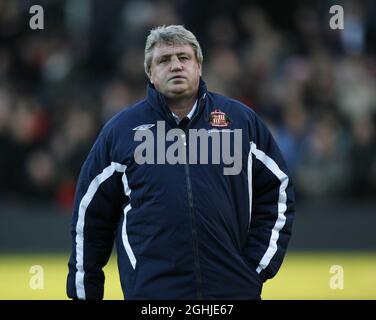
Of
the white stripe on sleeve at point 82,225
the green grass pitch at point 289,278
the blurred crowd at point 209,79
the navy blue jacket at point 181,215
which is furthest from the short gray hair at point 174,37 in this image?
the blurred crowd at point 209,79

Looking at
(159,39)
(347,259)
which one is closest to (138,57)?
(347,259)

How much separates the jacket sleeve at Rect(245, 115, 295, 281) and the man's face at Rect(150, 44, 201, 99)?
0.44 metres

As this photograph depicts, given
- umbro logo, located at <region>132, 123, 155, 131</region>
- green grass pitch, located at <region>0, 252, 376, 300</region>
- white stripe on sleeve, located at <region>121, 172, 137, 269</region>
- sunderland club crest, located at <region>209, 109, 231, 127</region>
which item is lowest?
green grass pitch, located at <region>0, 252, 376, 300</region>

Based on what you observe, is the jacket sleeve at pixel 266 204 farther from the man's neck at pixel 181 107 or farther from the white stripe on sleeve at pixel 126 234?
the white stripe on sleeve at pixel 126 234

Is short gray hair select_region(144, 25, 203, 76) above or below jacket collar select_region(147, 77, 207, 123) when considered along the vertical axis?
above

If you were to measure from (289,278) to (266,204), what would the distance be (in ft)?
18.2

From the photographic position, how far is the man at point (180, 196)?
5605 mm

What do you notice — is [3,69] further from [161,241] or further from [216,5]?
[161,241]

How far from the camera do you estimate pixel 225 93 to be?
14234mm

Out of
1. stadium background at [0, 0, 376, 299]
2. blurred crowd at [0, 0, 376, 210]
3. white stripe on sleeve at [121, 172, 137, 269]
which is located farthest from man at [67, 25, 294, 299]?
blurred crowd at [0, 0, 376, 210]

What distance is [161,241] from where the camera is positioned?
18.4 feet

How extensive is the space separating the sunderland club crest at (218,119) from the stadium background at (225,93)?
5.28m

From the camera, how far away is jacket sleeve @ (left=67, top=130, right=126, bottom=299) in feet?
19.1

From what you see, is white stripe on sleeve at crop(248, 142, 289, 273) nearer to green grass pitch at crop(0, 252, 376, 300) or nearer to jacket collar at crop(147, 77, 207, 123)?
jacket collar at crop(147, 77, 207, 123)
